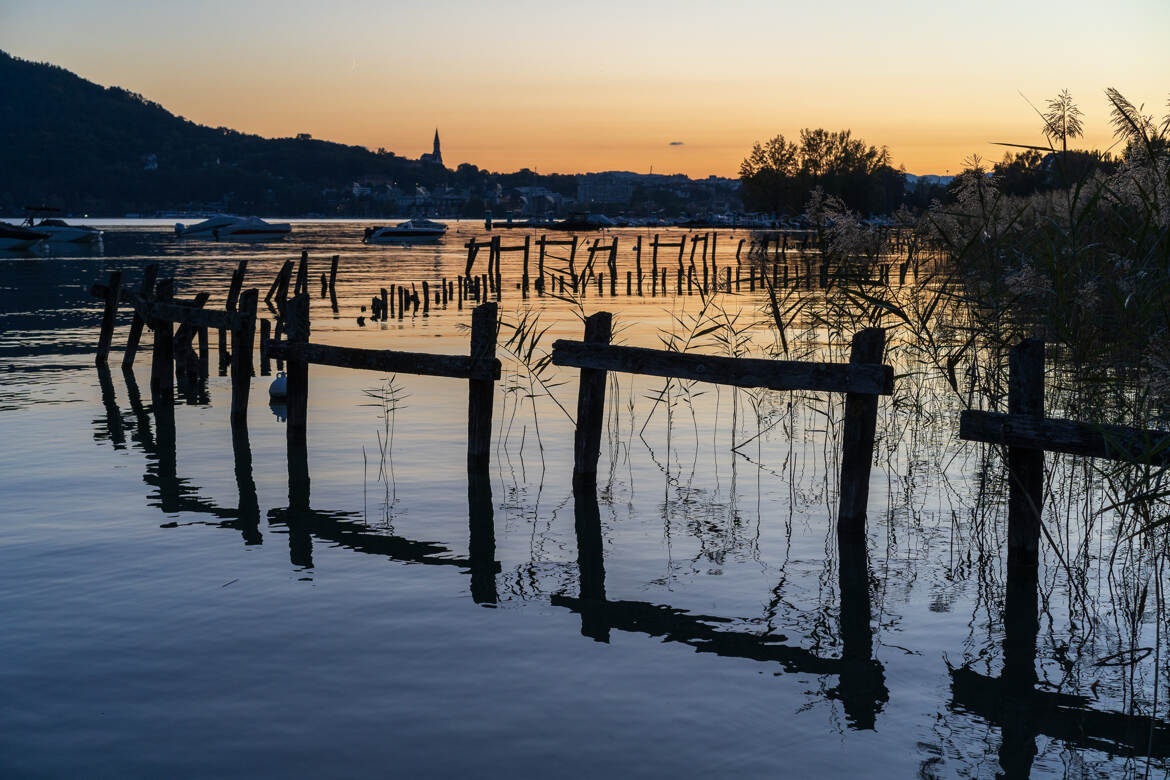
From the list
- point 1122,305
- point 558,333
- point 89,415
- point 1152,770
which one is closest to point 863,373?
point 1122,305

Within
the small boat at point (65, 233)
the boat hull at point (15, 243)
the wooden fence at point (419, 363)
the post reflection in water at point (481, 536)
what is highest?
the small boat at point (65, 233)

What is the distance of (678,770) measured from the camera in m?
5.57

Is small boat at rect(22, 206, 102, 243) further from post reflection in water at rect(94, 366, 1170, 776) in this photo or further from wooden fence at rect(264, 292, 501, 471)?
post reflection in water at rect(94, 366, 1170, 776)

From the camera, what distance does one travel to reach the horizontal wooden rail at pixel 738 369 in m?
8.99

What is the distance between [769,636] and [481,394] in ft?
16.6

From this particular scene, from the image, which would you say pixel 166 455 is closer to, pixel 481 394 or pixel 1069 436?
pixel 481 394

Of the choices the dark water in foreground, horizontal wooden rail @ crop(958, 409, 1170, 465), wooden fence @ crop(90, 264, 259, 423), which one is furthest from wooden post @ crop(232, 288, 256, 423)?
horizontal wooden rail @ crop(958, 409, 1170, 465)

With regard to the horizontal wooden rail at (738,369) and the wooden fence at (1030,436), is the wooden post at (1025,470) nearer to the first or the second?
the wooden fence at (1030,436)

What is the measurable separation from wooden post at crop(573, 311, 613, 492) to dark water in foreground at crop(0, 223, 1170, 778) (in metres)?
0.32

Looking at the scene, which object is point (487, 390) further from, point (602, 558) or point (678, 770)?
point (678, 770)

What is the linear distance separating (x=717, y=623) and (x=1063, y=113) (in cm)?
505

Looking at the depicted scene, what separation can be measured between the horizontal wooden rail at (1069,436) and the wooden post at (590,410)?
3811 mm

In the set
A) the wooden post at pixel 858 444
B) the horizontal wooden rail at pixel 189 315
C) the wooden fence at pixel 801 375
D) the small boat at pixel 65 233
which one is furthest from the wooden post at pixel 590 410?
the small boat at pixel 65 233

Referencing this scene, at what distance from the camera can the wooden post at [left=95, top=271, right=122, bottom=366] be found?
20.3 meters
